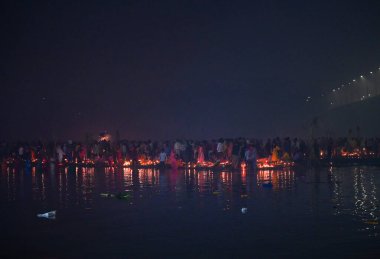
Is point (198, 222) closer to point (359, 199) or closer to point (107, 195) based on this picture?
point (359, 199)

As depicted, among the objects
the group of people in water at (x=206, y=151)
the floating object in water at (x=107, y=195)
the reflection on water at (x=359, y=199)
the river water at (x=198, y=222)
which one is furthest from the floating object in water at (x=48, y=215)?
the group of people in water at (x=206, y=151)

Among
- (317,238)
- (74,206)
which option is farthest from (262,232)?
(74,206)

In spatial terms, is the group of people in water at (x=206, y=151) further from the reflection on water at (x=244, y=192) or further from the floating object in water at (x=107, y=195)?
the floating object in water at (x=107, y=195)

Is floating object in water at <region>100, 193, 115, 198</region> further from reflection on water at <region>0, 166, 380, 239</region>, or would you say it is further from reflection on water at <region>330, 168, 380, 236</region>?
reflection on water at <region>330, 168, 380, 236</region>

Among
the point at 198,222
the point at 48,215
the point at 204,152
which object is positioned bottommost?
the point at 198,222

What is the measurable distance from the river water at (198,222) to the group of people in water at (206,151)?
45.0 feet

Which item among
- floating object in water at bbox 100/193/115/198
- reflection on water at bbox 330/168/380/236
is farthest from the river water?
floating object in water at bbox 100/193/115/198

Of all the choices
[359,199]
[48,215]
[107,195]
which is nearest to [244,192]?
[359,199]

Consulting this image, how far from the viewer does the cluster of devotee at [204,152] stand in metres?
36.2

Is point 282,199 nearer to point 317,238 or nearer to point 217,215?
point 217,215

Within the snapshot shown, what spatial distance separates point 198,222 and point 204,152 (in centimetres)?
2475

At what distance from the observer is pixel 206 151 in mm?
38312

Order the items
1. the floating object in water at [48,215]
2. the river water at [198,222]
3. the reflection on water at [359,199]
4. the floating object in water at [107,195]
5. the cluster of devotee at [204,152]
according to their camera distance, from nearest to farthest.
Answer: the river water at [198,222] < the reflection on water at [359,199] < the floating object in water at [48,215] < the floating object in water at [107,195] < the cluster of devotee at [204,152]

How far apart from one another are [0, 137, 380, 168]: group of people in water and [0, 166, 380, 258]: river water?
45.0 feet
